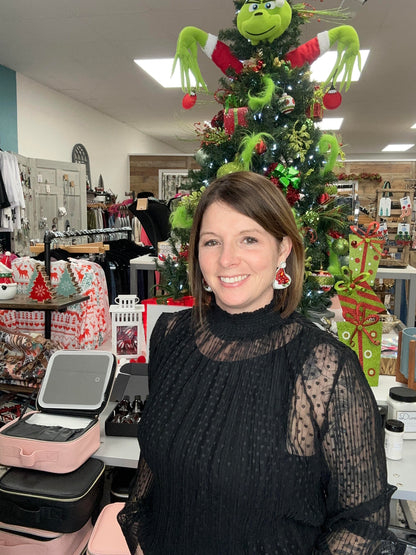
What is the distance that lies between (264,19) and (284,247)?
1390mm

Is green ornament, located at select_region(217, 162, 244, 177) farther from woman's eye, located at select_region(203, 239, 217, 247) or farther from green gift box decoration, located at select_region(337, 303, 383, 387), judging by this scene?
woman's eye, located at select_region(203, 239, 217, 247)

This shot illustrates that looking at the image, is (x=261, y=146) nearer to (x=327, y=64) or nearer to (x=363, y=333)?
(x=363, y=333)

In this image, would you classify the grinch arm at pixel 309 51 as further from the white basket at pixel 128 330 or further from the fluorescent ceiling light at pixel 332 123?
the fluorescent ceiling light at pixel 332 123

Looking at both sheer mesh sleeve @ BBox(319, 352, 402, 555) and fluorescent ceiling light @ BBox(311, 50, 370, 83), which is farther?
fluorescent ceiling light @ BBox(311, 50, 370, 83)

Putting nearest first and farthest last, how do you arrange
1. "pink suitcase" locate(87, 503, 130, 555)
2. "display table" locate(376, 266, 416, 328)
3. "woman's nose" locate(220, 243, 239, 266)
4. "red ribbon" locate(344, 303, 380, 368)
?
"woman's nose" locate(220, 243, 239, 266), "pink suitcase" locate(87, 503, 130, 555), "red ribbon" locate(344, 303, 380, 368), "display table" locate(376, 266, 416, 328)

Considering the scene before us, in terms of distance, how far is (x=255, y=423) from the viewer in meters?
0.96

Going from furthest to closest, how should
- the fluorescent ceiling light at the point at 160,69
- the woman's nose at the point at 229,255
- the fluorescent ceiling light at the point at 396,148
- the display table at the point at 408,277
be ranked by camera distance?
the fluorescent ceiling light at the point at 396,148 < the fluorescent ceiling light at the point at 160,69 < the display table at the point at 408,277 < the woman's nose at the point at 229,255

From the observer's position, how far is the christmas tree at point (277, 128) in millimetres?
2111

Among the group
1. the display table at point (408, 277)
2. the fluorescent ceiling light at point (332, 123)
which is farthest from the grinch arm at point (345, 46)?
the fluorescent ceiling light at point (332, 123)

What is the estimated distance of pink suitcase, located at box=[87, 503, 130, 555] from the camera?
1451mm

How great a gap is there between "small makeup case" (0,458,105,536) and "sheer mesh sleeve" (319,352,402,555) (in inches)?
33.5

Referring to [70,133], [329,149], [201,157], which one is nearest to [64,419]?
[201,157]

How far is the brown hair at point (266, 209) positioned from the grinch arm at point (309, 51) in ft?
4.76

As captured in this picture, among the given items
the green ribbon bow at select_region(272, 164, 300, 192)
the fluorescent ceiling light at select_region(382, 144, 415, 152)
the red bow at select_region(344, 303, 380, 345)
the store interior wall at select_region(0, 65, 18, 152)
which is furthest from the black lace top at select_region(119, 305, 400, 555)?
the fluorescent ceiling light at select_region(382, 144, 415, 152)
